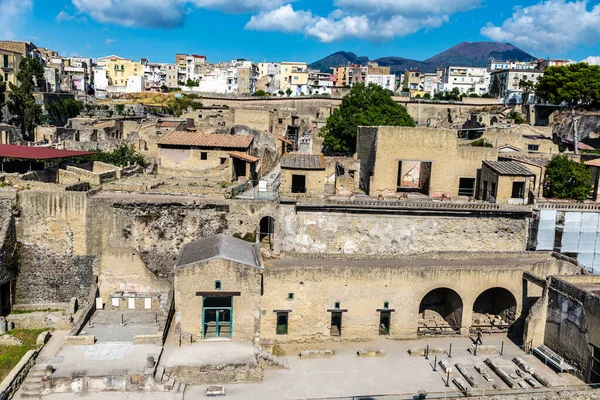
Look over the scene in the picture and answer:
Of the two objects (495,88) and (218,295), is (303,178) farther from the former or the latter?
(495,88)

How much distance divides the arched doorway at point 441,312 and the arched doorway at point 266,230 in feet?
26.8

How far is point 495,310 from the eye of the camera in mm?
24641

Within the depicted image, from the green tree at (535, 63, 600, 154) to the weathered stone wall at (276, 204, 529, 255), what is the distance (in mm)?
31156

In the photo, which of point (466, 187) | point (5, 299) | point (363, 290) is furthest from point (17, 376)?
point (466, 187)

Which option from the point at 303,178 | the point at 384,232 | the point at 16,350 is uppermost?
the point at 303,178

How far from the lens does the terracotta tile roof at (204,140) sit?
35.4m

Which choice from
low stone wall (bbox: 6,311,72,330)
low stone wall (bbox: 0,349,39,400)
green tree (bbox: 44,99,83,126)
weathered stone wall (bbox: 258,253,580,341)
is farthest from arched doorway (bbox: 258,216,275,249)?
green tree (bbox: 44,99,83,126)

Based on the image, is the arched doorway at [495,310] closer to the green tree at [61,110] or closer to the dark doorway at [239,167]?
the dark doorway at [239,167]

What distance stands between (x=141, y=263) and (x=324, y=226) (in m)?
9.34

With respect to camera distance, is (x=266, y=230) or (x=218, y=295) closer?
(x=218, y=295)

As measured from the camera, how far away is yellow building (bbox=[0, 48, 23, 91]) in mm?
61247

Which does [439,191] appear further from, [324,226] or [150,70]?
[150,70]

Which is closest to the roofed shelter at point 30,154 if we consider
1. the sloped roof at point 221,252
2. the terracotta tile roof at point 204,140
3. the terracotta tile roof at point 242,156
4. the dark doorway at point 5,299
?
the terracotta tile roof at point 204,140

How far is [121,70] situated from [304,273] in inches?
3821
